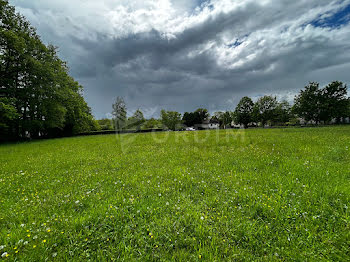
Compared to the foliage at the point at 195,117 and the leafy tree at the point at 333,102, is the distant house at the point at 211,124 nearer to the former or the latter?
the foliage at the point at 195,117

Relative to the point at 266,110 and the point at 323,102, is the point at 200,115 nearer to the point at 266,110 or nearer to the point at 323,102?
the point at 266,110

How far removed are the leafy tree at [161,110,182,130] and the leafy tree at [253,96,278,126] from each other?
44.2 meters

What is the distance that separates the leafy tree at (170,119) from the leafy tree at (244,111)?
1434 inches

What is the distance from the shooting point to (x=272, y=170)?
5270 mm

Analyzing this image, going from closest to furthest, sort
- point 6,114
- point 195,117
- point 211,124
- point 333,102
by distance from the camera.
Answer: point 6,114, point 333,102, point 195,117, point 211,124

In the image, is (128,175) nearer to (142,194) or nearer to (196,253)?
(142,194)

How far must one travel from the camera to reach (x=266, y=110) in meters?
61.5

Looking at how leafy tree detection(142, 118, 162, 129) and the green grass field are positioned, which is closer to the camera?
the green grass field

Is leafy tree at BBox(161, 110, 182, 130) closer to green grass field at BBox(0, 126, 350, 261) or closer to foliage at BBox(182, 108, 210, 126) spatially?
foliage at BBox(182, 108, 210, 126)

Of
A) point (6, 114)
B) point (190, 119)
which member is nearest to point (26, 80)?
point (6, 114)

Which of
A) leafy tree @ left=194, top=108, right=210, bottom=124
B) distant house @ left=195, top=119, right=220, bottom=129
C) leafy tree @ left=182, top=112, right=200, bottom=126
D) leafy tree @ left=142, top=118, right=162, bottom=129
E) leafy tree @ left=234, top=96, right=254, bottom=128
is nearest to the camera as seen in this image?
leafy tree @ left=234, top=96, right=254, bottom=128

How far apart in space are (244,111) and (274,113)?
12.3 m

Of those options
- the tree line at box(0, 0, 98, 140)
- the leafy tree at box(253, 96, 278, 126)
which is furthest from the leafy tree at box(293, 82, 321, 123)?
the tree line at box(0, 0, 98, 140)

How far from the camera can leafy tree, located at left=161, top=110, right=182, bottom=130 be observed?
87.3 meters
